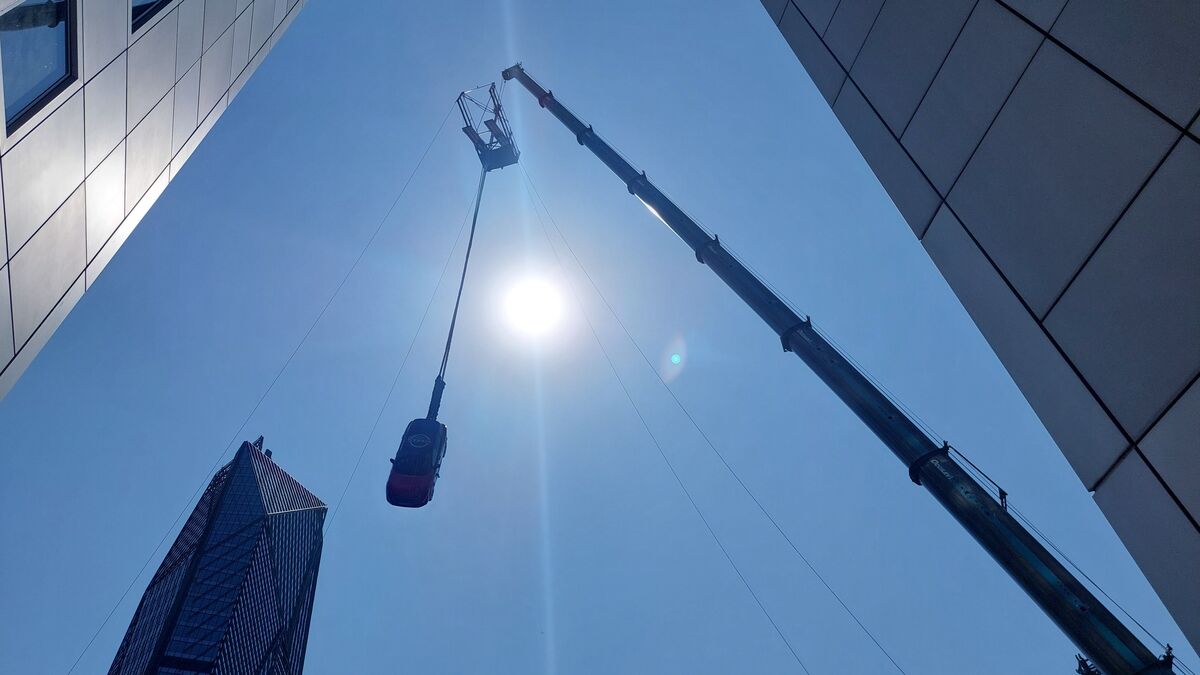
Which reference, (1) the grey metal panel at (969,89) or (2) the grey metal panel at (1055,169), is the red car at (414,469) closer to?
(1) the grey metal panel at (969,89)

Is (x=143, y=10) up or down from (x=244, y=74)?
down

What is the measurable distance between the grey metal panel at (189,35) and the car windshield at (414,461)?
8.97 m

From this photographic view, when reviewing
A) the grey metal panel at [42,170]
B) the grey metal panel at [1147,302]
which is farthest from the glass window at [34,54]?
the grey metal panel at [1147,302]

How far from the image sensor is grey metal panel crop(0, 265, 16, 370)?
8.52m

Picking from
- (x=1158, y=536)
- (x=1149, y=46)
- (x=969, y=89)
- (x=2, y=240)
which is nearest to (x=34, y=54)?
(x=2, y=240)

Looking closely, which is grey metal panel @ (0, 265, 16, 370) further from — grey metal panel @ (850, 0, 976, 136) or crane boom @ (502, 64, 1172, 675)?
crane boom @ (502, 64, 1172, 675)

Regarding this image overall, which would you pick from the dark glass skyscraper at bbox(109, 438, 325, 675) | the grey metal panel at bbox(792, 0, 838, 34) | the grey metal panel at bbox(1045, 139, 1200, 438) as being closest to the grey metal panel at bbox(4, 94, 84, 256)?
the grey metal panel at bbox(792, 0, 838, 34)

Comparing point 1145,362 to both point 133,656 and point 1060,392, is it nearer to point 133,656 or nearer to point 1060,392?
point 1060,392

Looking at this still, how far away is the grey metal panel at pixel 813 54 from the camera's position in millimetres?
9938

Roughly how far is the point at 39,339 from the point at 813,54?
12666mm

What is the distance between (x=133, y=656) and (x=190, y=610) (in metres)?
10.4

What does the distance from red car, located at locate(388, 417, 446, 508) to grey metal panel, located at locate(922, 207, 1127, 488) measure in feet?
39.2

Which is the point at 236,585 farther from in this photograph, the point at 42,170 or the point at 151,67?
the point at 42,170

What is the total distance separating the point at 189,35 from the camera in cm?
1265
